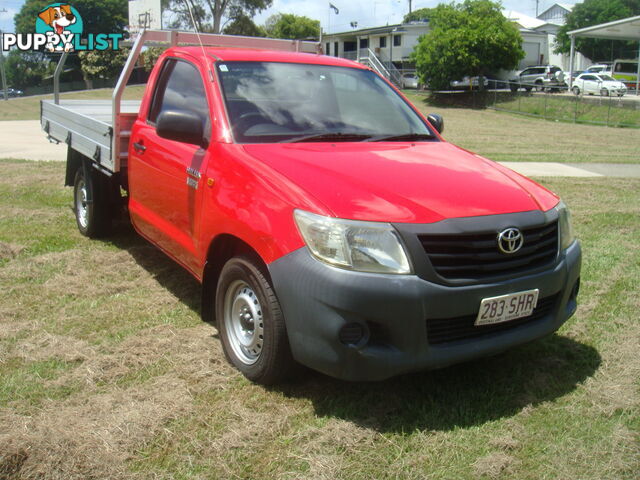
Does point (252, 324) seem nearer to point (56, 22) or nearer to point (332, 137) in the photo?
point (332, 137)

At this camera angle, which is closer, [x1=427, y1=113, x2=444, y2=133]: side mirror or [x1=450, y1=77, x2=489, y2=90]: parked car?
[x1=427, y1=113, x2=444, y2=133]: side mirror

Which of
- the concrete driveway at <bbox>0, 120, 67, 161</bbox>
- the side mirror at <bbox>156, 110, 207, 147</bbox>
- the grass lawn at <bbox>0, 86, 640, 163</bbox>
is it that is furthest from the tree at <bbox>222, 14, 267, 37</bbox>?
the side mirror at <bbox>156, 110, 207, 147</bbox>

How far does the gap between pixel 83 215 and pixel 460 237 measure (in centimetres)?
479

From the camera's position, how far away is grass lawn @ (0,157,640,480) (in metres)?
2.90

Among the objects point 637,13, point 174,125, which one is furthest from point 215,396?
point 637,13

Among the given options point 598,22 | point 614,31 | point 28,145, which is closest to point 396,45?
point 614,31

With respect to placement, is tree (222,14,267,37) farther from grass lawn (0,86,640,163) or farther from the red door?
the red door

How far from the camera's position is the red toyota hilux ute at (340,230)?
302cm

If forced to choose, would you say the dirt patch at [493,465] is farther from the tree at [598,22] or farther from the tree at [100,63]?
the tree at [598,22]

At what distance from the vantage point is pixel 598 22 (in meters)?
66.0

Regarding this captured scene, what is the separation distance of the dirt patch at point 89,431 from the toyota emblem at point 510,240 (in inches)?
70.0

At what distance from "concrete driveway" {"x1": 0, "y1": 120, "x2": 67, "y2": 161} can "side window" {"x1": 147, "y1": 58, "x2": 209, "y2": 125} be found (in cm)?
855

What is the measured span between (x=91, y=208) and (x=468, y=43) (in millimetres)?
33839

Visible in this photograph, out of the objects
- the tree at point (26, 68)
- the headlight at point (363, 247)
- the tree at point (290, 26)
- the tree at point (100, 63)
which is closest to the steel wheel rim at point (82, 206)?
the headlight at point (363, 247)
